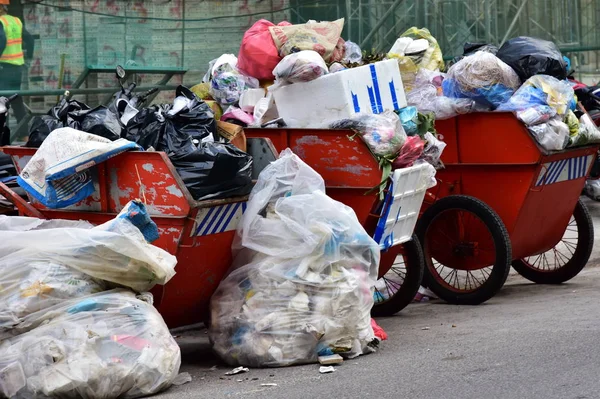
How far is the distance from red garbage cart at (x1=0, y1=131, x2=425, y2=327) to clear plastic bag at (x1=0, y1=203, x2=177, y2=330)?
0.25 meters

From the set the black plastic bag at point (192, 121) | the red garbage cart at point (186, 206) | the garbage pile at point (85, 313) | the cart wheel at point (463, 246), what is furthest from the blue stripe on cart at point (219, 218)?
the cart wheel at point (463, 246)

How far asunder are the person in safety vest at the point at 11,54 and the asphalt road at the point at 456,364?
12.8 ft

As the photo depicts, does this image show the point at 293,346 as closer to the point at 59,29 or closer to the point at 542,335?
→ the point at 542,335

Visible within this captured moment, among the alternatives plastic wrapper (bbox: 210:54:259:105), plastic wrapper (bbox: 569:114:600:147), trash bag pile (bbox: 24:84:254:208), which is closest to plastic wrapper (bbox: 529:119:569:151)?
plastic wrapper (bbox: 569:114:600:147)

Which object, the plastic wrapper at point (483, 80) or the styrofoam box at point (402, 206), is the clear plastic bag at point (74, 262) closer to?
the styrofoam box at point (402, 206)

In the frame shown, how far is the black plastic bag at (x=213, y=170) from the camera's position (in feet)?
18.6

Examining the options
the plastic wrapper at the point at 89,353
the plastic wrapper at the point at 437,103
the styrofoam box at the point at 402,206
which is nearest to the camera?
the plastic wrapper at the point at 89,353

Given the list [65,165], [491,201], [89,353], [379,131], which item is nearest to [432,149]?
[379,131]

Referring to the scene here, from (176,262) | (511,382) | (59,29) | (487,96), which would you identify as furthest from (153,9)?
(511,382)

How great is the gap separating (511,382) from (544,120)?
284 centimetres

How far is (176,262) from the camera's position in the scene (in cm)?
546

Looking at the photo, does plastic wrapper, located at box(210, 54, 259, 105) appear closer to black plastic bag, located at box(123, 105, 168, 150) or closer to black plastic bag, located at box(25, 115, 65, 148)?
black plastic bag, located at box(123, 105, 168, 150)

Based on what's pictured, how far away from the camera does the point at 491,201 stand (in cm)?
772

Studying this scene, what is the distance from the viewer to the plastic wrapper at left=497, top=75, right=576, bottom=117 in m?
7.50
